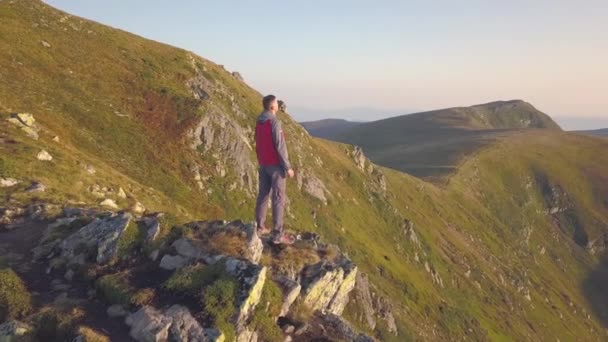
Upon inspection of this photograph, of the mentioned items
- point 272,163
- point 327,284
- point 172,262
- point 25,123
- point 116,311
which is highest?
point 25,123

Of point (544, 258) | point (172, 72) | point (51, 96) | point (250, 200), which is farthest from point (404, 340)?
point (544, 258)

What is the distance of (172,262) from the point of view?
1570 centimetres

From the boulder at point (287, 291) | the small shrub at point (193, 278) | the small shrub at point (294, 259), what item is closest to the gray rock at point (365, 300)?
the small shrub at point (294, 259)

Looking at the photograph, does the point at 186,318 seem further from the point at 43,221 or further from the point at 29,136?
the point at 29,136

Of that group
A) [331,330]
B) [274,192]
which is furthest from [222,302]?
[274,192]

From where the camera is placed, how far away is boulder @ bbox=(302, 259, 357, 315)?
18425 millimetres

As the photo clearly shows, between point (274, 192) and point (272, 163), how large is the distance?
4.05 ft

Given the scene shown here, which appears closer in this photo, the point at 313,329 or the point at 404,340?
the point at 313,329

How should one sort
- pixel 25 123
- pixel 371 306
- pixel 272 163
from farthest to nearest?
pixel 371 306 < pixel 25 123 < pixel 272 163

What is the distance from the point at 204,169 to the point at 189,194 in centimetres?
767

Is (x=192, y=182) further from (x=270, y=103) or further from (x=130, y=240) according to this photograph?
(x=130, y=240)

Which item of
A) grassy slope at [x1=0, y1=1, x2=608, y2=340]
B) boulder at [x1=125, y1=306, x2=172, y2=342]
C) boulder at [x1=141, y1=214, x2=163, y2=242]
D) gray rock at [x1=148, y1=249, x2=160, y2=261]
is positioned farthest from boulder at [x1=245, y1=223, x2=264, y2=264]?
grassy slope at [x1=0, y1=1, x2=608, y2=340]

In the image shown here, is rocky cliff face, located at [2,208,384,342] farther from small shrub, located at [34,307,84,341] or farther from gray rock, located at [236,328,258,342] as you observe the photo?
small shrub, located at [34,307,84,341]

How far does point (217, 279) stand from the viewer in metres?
14.6
